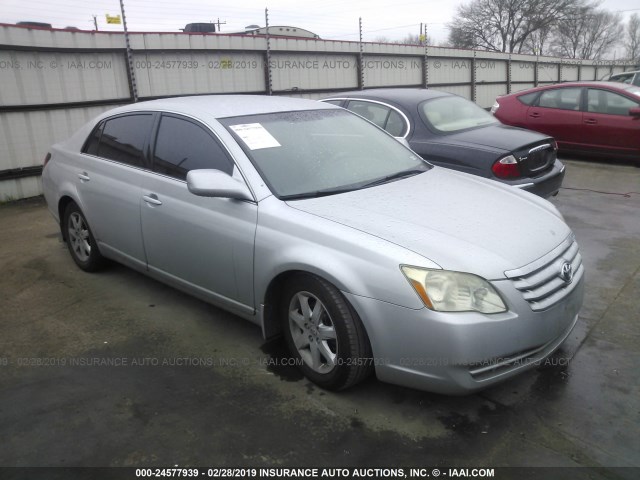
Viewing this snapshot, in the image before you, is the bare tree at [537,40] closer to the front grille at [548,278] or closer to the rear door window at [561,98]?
the rear door window at [561,98]

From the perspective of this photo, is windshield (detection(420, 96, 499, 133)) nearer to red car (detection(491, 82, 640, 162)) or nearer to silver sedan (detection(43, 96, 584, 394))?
Result: silver sedan (detection(43, 96, 584, 394))

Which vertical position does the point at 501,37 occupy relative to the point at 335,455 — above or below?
above

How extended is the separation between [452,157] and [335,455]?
12.7 feet

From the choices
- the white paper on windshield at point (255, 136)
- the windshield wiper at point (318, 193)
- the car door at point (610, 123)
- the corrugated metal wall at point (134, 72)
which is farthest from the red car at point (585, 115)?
the white paper on windshield at point (255, 136)

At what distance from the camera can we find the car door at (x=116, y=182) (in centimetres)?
398

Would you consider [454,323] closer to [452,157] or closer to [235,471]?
[235,471]

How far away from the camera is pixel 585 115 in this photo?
30.0ft

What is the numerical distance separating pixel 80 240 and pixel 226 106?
6.31 ft

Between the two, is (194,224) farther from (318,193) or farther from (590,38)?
(590,38)

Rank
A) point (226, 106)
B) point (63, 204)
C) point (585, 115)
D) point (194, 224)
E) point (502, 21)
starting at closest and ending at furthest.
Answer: point (194, 224) → point (226, 106) → point (63, 204) → point (585, 115) → point (502, 21)

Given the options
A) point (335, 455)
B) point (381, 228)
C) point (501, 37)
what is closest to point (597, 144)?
point (381, 228)

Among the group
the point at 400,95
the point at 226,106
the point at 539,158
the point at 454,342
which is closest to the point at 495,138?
the point at 539,158

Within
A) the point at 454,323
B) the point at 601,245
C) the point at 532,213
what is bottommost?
the point at 601,245

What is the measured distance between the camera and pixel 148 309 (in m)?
4.07
